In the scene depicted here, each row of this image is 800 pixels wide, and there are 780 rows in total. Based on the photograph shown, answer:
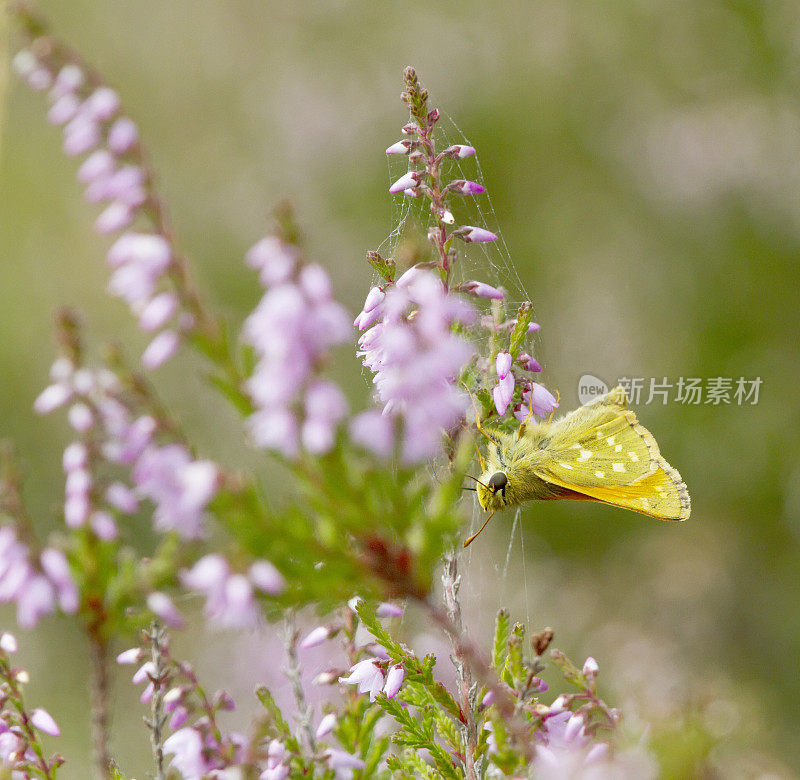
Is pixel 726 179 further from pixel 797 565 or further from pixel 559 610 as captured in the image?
pixel 559 610

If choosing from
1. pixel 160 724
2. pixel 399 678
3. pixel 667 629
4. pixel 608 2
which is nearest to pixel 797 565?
pixel 667 629

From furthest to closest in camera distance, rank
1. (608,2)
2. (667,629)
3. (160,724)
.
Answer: (608,2) < (667,629) < (160,724)

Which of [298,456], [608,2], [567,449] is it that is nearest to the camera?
[298,456]

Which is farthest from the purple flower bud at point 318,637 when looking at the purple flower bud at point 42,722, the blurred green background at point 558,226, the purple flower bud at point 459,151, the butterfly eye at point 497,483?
the blurred green background at point 558,226

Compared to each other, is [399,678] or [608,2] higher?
[608,2]

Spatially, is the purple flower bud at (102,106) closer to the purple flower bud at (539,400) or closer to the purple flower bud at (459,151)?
the purple flower bud at (459,151)

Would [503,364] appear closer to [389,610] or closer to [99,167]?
[389,610]
